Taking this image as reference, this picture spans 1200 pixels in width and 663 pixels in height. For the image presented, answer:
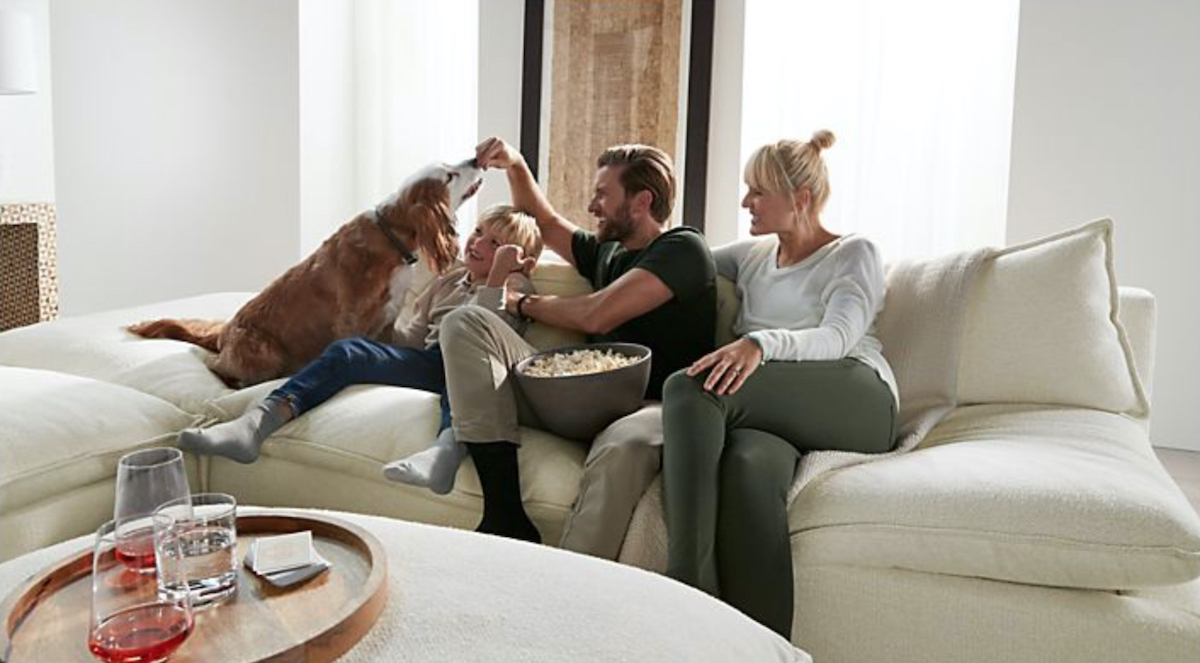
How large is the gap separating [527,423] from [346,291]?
0.67 m

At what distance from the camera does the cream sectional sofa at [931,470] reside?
1728 millimetres

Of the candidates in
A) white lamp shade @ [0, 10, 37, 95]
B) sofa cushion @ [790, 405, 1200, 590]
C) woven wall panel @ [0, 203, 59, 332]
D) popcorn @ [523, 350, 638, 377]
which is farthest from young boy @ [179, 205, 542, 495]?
woven wall panel @ [0, 203, 59, 332]

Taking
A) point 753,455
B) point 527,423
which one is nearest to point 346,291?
point 527,423

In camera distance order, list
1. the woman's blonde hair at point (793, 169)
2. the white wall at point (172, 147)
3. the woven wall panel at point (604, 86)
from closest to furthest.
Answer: the woman's blonde hair at point (793, 169) < the woven wall panel at point (604, 86) < the white wall at point (172, 147)

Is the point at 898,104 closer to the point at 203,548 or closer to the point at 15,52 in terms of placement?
the point at 15,52

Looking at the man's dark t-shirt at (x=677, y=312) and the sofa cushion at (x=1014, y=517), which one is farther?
the man's dark t-shirt at (x=677, y=312)

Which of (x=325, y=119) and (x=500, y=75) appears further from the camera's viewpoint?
(x=325, y=119)

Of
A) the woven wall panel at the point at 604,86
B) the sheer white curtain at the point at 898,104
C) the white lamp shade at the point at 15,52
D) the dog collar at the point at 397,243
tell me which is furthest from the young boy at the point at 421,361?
the white lamp shade at the point at 15,52

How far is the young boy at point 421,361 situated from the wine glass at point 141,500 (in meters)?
0.88

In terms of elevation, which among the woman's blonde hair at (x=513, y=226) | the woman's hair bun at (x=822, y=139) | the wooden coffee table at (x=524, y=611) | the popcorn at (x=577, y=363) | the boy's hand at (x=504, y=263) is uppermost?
the woman's hair bun at (x=822, y=139)

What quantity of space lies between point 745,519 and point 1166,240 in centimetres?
283

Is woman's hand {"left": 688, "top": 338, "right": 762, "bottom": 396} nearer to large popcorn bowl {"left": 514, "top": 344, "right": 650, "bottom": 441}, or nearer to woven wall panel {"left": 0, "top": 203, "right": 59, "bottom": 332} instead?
large popcorn bowl {"left": 514, "top": 344, "right": 650, "bottom": 441}

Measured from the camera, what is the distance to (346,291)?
2.65 meters

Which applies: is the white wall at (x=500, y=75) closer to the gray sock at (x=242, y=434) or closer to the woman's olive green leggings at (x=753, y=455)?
the gray sock at (x=242, y=434)
